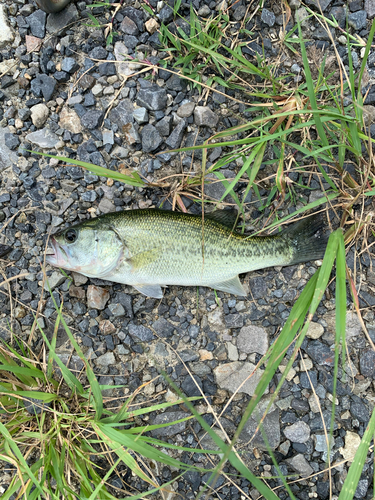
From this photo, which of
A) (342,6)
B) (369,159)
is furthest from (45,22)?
(369,159)

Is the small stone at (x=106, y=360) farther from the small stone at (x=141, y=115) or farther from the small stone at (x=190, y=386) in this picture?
the small stone at (x=141, y=115)

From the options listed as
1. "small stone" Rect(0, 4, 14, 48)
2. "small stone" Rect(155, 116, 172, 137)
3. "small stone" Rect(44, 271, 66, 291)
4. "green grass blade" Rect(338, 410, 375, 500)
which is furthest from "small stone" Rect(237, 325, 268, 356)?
"small stone" Rect(0, 4, 14, 48)

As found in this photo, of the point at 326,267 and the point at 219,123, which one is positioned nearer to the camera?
the point at 326,267

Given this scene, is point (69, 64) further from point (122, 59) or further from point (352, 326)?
point (352, 326)

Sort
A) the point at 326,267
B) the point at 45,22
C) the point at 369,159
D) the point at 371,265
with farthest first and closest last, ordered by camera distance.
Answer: the point at 45,22 < the point at 371,265 < the point at 369,159 < the point at 326,267

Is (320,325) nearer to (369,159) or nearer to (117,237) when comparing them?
(369,159)
